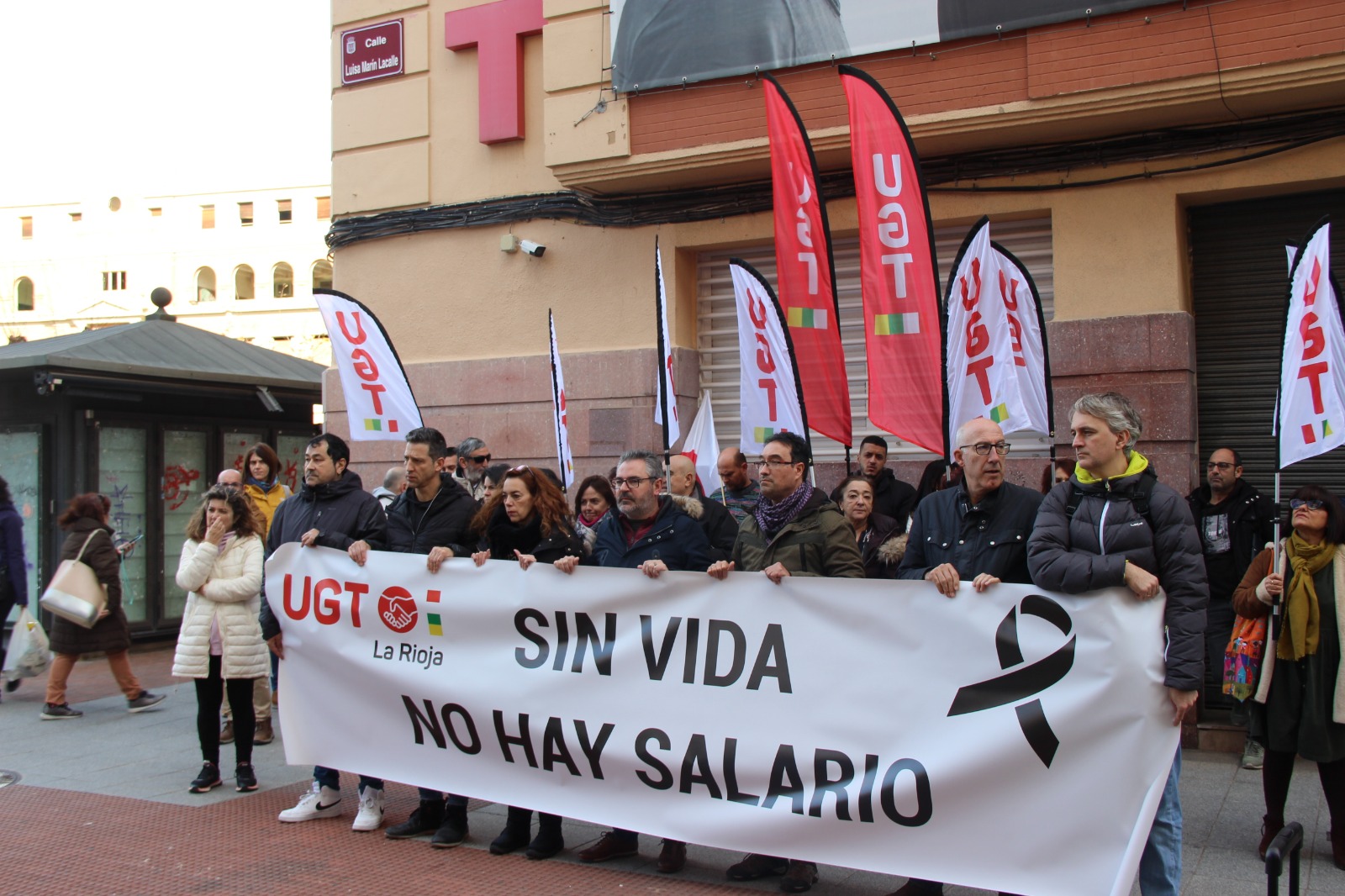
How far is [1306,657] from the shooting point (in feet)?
18.4

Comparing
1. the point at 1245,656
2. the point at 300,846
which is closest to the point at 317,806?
the point at 300,846

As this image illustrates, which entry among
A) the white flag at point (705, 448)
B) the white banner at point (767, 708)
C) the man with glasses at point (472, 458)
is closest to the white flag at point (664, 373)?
the white flag at point (705, 448)

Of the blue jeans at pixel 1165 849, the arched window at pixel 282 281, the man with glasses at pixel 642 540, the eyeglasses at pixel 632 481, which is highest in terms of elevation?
the arched window at pixel 282 281

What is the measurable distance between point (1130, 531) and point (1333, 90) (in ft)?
15.9

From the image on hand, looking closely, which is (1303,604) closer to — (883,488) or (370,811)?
(883,488)

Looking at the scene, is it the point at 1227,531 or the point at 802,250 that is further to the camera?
the point at 1227,531

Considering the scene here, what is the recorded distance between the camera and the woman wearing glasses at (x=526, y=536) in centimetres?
598

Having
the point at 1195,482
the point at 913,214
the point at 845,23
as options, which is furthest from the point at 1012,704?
the point at 845,23

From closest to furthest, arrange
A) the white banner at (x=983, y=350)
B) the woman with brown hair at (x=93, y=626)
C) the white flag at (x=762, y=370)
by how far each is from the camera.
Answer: the white banner at (x=983, y=350), the white flag at (x=762, y=370), the woman with brown hair at (x=93, y=626)

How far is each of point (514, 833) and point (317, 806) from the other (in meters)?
1.36

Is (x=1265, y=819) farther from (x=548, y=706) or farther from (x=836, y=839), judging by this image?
(x=548, y=706)

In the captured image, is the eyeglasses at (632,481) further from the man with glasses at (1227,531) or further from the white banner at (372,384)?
the man with glasses at (1227,531)

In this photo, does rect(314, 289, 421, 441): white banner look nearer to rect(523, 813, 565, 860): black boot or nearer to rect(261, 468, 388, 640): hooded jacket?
rect(261, 468, 388, 640): hooded jacket

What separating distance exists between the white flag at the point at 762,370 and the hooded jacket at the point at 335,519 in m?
2.34
